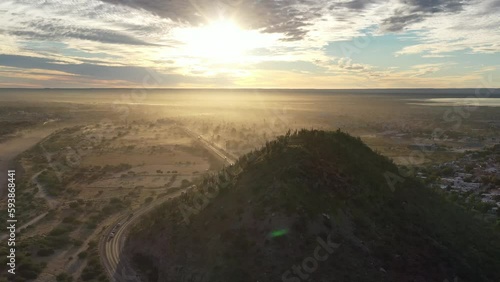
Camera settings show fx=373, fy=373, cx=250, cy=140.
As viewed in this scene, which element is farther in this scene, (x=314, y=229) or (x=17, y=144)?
(x=17, y=144)

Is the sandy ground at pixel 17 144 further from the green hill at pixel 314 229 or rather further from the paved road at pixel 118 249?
the green hill at pixel 314 229

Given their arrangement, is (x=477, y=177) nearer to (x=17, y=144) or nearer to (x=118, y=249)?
(x=118, y=249)

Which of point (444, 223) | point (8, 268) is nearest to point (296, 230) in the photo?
point (444, 223)

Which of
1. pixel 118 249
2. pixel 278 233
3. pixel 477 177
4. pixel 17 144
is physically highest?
pixel 278 233

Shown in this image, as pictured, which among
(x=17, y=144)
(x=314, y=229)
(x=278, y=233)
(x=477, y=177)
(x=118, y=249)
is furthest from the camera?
(x=17, y=144)

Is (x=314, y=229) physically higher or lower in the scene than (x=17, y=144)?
higher

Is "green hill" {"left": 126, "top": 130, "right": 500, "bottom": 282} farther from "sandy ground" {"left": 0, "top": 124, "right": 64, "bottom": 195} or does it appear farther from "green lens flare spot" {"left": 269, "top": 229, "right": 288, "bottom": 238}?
"sandy ground" {"left": 0, "top": 124, "right": 64, "bottom": 195}

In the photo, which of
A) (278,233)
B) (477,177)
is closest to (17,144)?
(278,233)

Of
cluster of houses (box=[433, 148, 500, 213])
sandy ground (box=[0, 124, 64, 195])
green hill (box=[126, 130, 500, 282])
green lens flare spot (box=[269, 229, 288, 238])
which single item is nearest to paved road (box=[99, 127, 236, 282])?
green hill (box=[126, 130, 500, 282])

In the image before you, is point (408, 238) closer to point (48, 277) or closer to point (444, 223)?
point (444, 223)
